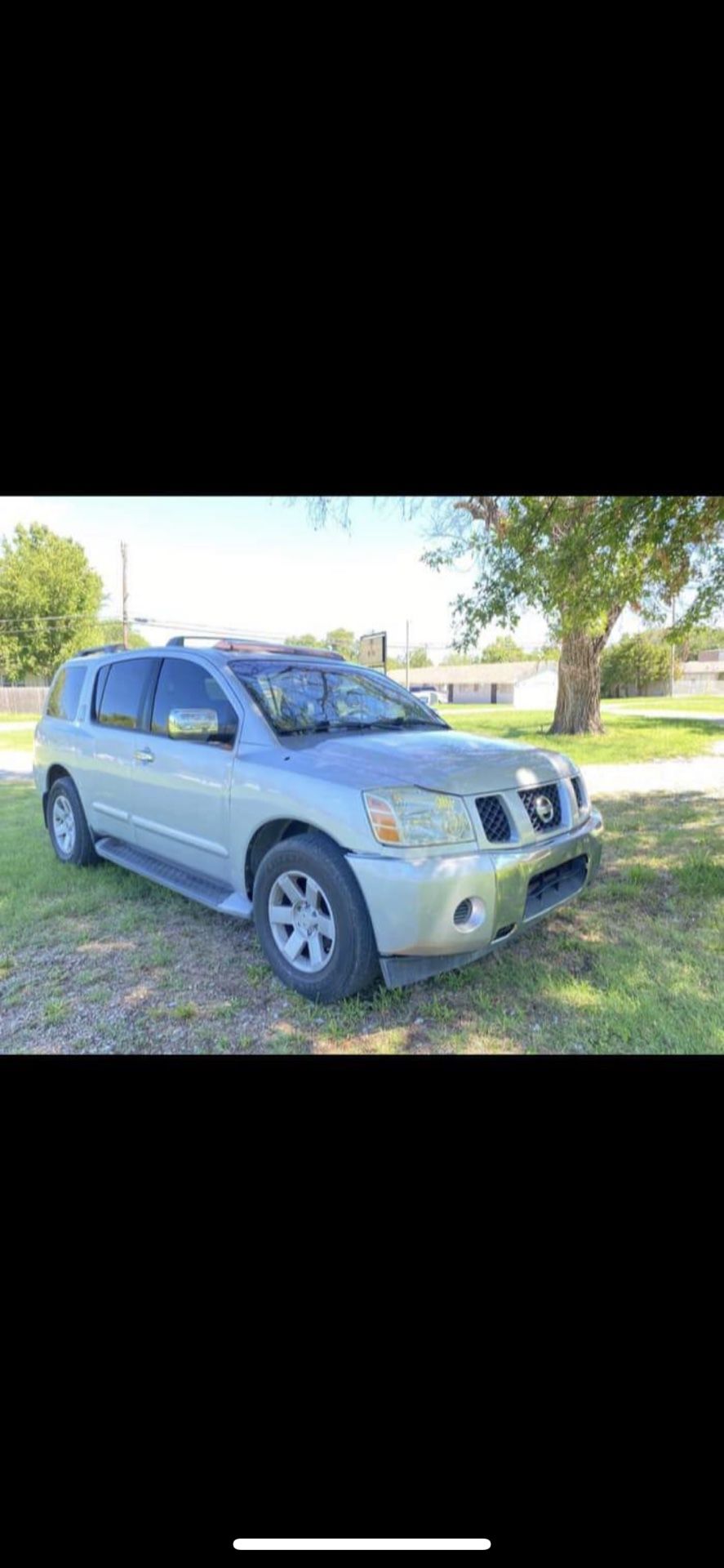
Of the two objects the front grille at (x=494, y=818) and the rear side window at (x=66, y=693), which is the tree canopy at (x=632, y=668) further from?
the front grille at (x=494, y=818)

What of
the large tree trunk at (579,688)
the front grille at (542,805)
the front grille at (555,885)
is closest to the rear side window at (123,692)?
the front grille at (542,805)

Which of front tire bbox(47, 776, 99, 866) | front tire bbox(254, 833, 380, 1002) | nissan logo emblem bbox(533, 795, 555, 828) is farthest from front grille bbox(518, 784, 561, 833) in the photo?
front tire bbox(47, 776, 99, 866)

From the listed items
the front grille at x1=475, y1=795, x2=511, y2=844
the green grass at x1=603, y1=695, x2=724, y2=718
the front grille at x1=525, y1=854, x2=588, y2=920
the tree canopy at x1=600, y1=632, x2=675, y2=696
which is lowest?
the front grille at x1=525, y1=854, x2=588, y2=920

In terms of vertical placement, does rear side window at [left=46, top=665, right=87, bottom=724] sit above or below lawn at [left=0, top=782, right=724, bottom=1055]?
above

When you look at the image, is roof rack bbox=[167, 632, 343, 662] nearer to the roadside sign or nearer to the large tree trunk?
the roadside sign

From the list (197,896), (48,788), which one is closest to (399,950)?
(197,896)

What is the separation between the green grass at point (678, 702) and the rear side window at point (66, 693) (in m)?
19.2

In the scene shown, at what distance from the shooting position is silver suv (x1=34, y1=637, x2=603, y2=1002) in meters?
2.55

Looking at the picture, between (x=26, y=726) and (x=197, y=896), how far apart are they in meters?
17.9

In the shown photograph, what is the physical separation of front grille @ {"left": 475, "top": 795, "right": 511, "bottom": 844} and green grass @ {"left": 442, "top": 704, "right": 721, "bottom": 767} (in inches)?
227

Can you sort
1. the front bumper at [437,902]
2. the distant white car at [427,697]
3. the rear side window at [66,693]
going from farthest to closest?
the rear side window at [66,693]
the distant white car at [427,697]
the front bumper at [437,902]

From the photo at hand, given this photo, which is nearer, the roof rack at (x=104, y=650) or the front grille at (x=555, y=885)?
the front grille at (x=555, y=885)

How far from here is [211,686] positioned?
3523mm

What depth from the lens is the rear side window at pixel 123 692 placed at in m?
4.01
